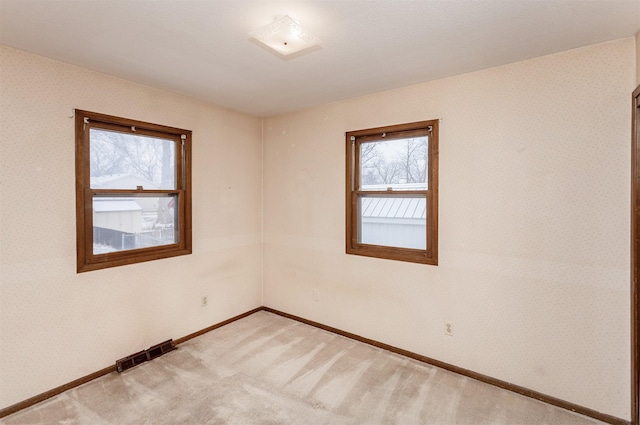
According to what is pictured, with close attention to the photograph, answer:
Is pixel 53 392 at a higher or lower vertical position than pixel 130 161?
lower

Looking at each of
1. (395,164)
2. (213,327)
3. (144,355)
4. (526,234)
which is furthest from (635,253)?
(144,355)

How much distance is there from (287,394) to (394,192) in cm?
200

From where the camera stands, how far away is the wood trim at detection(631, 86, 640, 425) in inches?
79.6

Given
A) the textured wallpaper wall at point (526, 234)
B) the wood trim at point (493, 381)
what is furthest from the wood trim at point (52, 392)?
the textured wallpaper wall at point (526, 234)

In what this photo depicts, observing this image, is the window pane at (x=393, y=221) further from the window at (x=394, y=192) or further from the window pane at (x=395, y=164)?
the window pane at (x=395, y=164)

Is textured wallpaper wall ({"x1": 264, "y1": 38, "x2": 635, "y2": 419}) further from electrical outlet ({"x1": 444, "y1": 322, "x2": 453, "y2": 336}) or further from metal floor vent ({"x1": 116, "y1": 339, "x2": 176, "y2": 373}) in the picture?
metal floor vent ({"x1": 116, "y1": 339, "x2": 176, "y2": 373})

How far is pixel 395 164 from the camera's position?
3.17 metres

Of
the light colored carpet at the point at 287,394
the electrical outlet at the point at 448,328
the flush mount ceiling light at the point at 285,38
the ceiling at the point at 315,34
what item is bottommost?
the light colored carpet at the point at 287,394

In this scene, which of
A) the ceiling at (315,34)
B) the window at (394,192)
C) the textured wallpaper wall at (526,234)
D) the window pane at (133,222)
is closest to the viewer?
the ceiling at (315,34)

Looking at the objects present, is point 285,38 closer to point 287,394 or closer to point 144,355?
point 287,394

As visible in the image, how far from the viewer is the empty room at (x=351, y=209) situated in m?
2.06

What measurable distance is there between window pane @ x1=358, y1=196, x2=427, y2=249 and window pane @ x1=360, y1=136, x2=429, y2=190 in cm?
14

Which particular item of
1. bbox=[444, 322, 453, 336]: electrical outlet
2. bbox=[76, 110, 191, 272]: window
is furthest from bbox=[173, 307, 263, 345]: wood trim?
bbox=[444, 322, 453, 336]: electrical outlet

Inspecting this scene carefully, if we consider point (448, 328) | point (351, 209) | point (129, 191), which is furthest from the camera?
point (351, 209)
